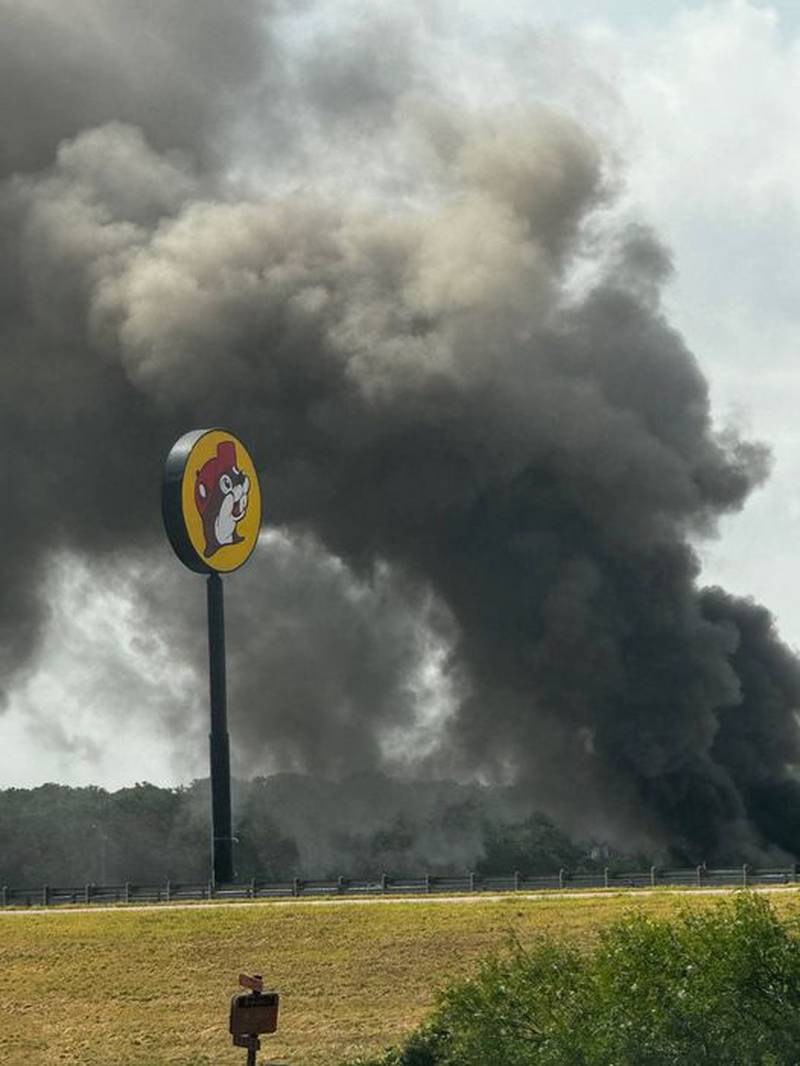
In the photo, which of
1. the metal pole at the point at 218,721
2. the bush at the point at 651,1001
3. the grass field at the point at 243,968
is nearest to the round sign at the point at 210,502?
the metal pole at the point at 218,721

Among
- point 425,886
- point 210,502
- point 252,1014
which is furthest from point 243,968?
point 210,502

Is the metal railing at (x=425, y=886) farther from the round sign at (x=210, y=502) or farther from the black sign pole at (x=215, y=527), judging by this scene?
the round sign at (x=210, y=502)

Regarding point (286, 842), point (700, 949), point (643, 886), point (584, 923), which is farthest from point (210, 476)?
point (286, 842)

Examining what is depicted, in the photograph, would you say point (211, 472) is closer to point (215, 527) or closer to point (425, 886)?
point (215, 527)

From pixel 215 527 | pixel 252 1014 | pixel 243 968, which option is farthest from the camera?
pixel 215 527

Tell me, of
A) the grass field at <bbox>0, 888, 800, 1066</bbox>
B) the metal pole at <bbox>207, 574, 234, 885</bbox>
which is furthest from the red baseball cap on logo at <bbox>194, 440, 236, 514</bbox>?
the grass field at <bbox>0, 888, 800, 1066</bbox>

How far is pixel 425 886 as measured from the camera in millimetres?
65250

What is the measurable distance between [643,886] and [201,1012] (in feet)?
62.4

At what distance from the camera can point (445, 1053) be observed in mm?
35656

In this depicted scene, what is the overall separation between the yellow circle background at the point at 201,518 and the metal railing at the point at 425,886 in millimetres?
15688

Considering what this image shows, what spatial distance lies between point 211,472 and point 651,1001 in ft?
178

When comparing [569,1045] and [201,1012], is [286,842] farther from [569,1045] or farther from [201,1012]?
[569,1045]

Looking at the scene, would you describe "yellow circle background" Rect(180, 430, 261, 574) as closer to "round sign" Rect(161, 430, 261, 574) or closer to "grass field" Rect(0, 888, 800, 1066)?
"round sign" Rect(161, 430, 261, 574)

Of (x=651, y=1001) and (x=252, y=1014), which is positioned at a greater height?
(x=252, y=1014)
